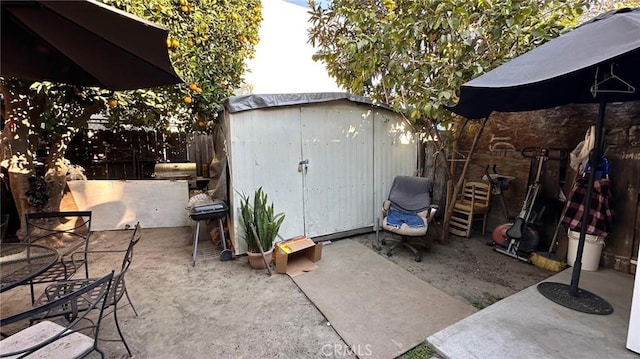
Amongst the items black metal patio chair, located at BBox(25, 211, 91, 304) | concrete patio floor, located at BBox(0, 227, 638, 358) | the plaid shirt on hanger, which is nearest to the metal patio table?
black metal patio chair, located at BBox(25, 211, 91, 304)

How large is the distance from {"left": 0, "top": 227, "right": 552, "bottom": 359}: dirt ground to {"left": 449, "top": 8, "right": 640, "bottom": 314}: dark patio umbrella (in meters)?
0.88

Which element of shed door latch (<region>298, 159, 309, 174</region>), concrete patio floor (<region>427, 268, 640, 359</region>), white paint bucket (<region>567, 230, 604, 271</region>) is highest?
shed door latch (<region>298, 159, 309, 174</region>)

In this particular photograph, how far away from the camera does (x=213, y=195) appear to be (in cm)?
420

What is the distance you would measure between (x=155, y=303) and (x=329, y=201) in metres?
2.41

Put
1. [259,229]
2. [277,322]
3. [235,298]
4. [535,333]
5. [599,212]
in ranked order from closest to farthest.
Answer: [535,333], [277,322], [235,298], [599,212], [259,229]

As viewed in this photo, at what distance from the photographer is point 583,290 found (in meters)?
2.50

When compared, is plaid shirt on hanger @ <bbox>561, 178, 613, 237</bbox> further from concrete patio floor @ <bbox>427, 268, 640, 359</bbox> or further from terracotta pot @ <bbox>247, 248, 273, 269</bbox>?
terracotta pot @ <bbox>247, 248, 273, 269</bbox>

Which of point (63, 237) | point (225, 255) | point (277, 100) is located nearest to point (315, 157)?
point (277, 100)

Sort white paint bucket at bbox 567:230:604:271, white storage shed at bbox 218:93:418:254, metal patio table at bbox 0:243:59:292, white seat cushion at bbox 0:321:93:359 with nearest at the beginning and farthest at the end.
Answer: white seat cushion at bbox 0:321:93:359 < metal patio table at bbox 0:243:59:292 < white paint bucket at bbox 567:230:604:271 < white storage shed at bbox 218:93:418:254

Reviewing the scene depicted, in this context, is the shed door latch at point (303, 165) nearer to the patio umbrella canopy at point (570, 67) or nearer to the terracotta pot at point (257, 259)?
the terracotta pot at point (257, 259)

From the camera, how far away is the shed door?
400 centimetres

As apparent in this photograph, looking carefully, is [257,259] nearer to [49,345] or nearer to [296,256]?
[296,256]

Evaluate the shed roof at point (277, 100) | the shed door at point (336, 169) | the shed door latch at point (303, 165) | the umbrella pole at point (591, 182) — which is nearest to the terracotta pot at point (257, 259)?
the shed door at point (336, 169)

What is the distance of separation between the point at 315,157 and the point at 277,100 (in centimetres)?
94
